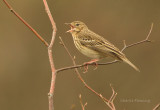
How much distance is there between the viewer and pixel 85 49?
7.23 meters

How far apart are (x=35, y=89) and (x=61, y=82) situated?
2.77 feet

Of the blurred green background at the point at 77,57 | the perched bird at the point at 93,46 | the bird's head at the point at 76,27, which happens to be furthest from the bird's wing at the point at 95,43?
the blurred green background at the point at 77,57

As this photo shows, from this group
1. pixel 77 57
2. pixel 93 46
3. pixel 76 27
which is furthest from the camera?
pixel 77 57

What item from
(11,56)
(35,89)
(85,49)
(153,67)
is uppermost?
(85,49)

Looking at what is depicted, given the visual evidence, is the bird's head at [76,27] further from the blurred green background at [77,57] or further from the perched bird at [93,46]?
the blurred green background at [77,57]

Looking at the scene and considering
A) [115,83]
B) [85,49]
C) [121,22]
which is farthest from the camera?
[121,22]

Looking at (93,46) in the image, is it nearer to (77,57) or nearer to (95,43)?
(95,43)

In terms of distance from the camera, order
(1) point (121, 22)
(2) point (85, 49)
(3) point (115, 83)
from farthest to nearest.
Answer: (1) point (121, 22), (3) point (115, 83), (2) point (85, 49)

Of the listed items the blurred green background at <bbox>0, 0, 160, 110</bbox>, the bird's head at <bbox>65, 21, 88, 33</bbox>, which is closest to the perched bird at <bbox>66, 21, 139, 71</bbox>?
the bird's head at <bbox>65, 21, 88, 33</bbox>

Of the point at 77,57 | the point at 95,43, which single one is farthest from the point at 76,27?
the point at 77,57

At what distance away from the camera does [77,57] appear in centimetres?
1281

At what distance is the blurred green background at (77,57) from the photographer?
42.1 ft

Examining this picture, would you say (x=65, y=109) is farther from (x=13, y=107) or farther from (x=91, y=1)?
(x=91, y=1)

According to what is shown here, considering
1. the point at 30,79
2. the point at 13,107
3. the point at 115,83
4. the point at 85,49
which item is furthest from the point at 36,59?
the point at 85,49
